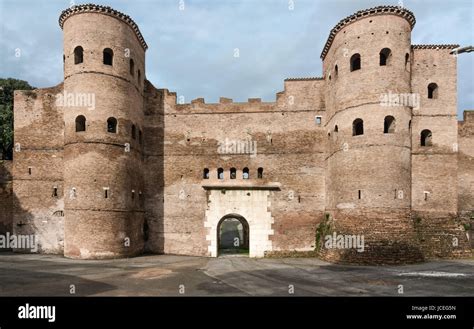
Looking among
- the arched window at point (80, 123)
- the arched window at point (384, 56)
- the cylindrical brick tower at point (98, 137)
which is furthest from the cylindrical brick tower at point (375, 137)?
the arched window at point (80, 123)

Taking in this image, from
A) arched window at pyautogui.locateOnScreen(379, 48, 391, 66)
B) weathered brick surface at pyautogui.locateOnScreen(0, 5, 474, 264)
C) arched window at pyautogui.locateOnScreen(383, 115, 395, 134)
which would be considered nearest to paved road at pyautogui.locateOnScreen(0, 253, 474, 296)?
weathered brick surface at pyautogui.locateOnScreen(0, 5, 474, 264)

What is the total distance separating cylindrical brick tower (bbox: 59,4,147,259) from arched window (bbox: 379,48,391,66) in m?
15.7

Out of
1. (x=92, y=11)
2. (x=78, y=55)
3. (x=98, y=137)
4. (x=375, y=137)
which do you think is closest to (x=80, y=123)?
(x=98, y=137)

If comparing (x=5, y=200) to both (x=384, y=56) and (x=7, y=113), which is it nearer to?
(x=7, y=113)

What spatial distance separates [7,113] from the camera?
28203 mm

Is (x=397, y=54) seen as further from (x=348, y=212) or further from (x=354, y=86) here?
(x=348, y=212)

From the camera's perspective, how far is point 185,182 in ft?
68.2

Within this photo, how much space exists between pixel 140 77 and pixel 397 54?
16.5 metres

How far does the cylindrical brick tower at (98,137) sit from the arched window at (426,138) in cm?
1882

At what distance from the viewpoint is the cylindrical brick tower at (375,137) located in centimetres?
1590

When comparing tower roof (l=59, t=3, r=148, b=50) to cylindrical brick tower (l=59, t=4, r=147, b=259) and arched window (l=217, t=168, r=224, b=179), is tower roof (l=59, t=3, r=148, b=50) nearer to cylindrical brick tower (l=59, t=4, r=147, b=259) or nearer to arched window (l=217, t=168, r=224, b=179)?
cylindrical brick tower (l=59, t=4, r=147, b=259)

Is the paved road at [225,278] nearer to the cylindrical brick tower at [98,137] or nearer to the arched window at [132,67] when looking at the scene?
the cylindrical brick tower at [98,137]

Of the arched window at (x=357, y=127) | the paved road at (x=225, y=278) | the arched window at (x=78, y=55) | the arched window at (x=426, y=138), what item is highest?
the arched window at (x=78, y=55)
